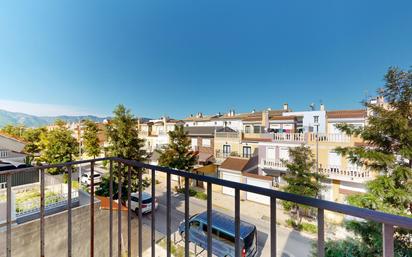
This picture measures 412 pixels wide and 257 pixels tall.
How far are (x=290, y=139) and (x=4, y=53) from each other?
48.3 feet

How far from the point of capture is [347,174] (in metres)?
9.55

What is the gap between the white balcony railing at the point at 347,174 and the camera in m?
9.12

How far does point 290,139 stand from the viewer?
37.8 ft

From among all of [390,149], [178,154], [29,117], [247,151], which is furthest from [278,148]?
[29,117]

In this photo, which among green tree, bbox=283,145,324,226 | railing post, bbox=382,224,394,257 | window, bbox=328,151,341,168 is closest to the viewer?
railing post, bbox=382,224,394,257

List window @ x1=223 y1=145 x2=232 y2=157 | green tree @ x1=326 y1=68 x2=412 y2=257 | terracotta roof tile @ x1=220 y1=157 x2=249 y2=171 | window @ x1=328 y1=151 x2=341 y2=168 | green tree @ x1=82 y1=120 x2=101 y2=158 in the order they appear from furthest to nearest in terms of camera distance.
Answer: green tree @ x1=82 y1=120 x2=101 y2=158 < window @ x1=223 y1=145 x2=232 y2=157 < terracotta roof tile @ x1=220 y1=157 x2=249 y2=171 < window @ x1=328 y1=151 x2=341 y2=168 < green tree @ x1=326 y1=68 x2=412 y2=257

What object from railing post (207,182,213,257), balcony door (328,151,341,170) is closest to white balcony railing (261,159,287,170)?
balcony door (328,151,341,170)

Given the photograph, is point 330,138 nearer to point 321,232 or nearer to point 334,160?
point 334,160

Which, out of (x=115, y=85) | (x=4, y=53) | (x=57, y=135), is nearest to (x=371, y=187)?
(x=4, y=53)

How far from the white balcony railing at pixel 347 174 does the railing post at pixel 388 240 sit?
10.7 metres

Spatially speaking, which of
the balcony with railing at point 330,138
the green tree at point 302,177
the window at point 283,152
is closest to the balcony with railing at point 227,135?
the window at point 283,152

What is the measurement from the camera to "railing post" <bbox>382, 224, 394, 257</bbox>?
1.86ft

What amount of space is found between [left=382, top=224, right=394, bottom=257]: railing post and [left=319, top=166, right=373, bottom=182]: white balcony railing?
10.7 metres

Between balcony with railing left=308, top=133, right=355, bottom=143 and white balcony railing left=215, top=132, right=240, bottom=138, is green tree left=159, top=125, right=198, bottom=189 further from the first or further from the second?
balcony with railing left=308, top=133, right=355, bottom=143
